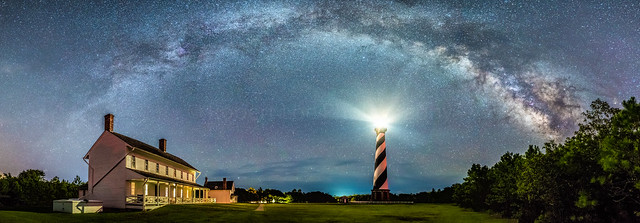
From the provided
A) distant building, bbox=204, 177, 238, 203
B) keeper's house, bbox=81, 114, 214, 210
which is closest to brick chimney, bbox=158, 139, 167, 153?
keeper's house, bbox=81, 114, 214, 210

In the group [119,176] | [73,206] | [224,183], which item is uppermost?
[119,176]

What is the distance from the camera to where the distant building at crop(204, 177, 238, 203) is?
80.1 m

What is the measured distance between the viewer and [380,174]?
217 ft

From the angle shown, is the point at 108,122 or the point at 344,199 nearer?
the point at 108,122

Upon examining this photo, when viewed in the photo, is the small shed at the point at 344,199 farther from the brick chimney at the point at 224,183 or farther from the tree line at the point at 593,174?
the tree line at the point at 593,174

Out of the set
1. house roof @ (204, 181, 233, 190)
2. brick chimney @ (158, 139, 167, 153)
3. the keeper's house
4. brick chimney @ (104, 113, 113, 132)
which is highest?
brick chimney @ (104, 113, 113, 132)

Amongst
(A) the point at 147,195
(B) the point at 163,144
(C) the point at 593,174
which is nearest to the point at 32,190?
(B) the point at 163,144

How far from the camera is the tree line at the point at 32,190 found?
150 ft

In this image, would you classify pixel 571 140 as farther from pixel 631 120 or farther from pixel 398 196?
pixel 398 196

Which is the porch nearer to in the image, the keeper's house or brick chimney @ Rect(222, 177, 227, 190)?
the keeper's house

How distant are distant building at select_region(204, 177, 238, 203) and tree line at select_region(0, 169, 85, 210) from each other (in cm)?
2489

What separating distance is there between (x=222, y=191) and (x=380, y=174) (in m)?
30.4

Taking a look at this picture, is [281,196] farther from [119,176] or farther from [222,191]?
[119,176]

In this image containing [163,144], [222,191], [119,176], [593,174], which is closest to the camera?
[593,174]
